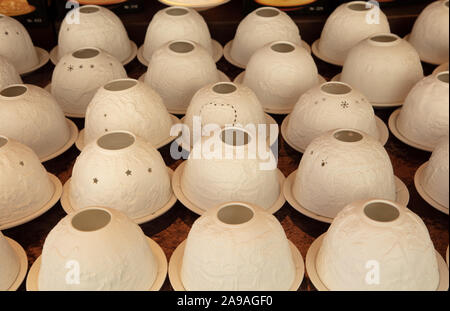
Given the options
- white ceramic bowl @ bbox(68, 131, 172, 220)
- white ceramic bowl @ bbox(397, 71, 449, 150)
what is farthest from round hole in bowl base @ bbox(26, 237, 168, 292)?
white ceramic bowl @ bbox(397, 71, 449, 150)

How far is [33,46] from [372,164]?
99 centimetres

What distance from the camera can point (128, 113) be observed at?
124cm

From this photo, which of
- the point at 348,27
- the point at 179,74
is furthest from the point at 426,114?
the point at 179,74

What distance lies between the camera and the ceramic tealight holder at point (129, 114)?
4.07 ft

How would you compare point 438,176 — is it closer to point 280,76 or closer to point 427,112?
point 427,112

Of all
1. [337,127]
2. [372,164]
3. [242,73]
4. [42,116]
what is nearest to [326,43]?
[242,73]

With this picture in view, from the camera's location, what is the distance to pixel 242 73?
1.54 m

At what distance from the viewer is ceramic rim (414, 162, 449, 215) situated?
1.06 meters

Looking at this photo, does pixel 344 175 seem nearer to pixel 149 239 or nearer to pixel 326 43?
pixel 149 239

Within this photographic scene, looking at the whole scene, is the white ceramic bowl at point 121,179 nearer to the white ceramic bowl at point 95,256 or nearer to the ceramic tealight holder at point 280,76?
the white ceramic bowl at point 95,256

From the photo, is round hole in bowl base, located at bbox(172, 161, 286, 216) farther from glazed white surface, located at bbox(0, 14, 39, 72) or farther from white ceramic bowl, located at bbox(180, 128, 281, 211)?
glazed white surface, located at bbox(0, 14, 39, 72)

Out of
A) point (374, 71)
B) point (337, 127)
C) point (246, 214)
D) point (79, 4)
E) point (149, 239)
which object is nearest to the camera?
point (246, 214)

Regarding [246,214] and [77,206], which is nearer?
[246,214]

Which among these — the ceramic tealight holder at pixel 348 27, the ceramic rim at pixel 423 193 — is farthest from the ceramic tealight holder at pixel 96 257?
the ceramic tealight holder at pixel 348 27
